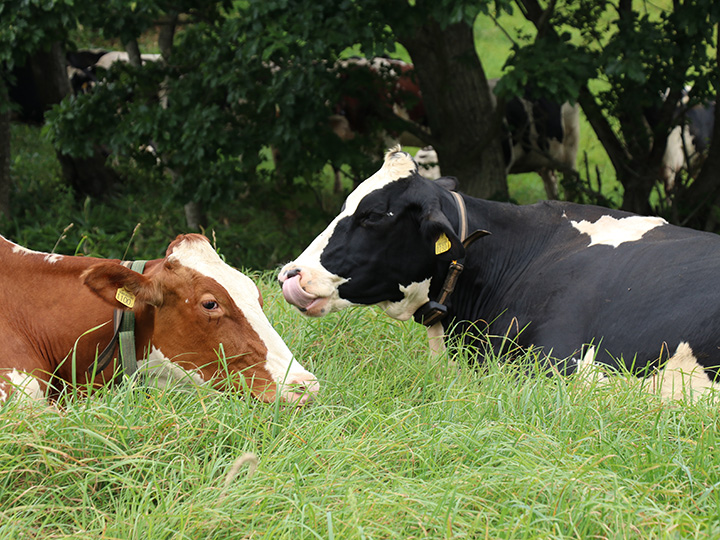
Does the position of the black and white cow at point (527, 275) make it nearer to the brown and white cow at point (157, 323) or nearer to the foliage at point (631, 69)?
the brown and white cow at point (157, 323)

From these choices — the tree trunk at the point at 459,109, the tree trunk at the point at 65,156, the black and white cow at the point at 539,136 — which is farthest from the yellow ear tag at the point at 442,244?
the tree trunk at the point at 65,156

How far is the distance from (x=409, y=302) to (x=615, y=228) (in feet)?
3.87

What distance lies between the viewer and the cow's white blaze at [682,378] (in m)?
3.45

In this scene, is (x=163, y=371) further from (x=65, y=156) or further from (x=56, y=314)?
(x=65, y=156)

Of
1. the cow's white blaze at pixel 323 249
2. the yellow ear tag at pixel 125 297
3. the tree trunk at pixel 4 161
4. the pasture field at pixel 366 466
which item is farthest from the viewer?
the tree trunk at pixel 4 161

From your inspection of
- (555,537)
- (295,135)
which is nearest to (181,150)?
(295,135)

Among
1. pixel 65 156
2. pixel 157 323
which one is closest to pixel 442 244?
pixel 157 323

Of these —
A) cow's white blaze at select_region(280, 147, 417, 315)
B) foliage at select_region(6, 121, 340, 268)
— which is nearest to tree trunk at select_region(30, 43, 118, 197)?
foliage at select_region(6, 121, 340, 268)

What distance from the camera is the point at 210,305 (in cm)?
327

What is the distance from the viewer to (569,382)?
346cm

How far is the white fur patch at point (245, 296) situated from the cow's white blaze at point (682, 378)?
1.53 meters

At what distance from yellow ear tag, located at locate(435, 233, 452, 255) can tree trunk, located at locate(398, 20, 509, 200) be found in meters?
3.99

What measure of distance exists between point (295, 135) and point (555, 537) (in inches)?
218

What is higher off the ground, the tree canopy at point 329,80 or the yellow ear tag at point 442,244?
the tree canopy at point 329,80
